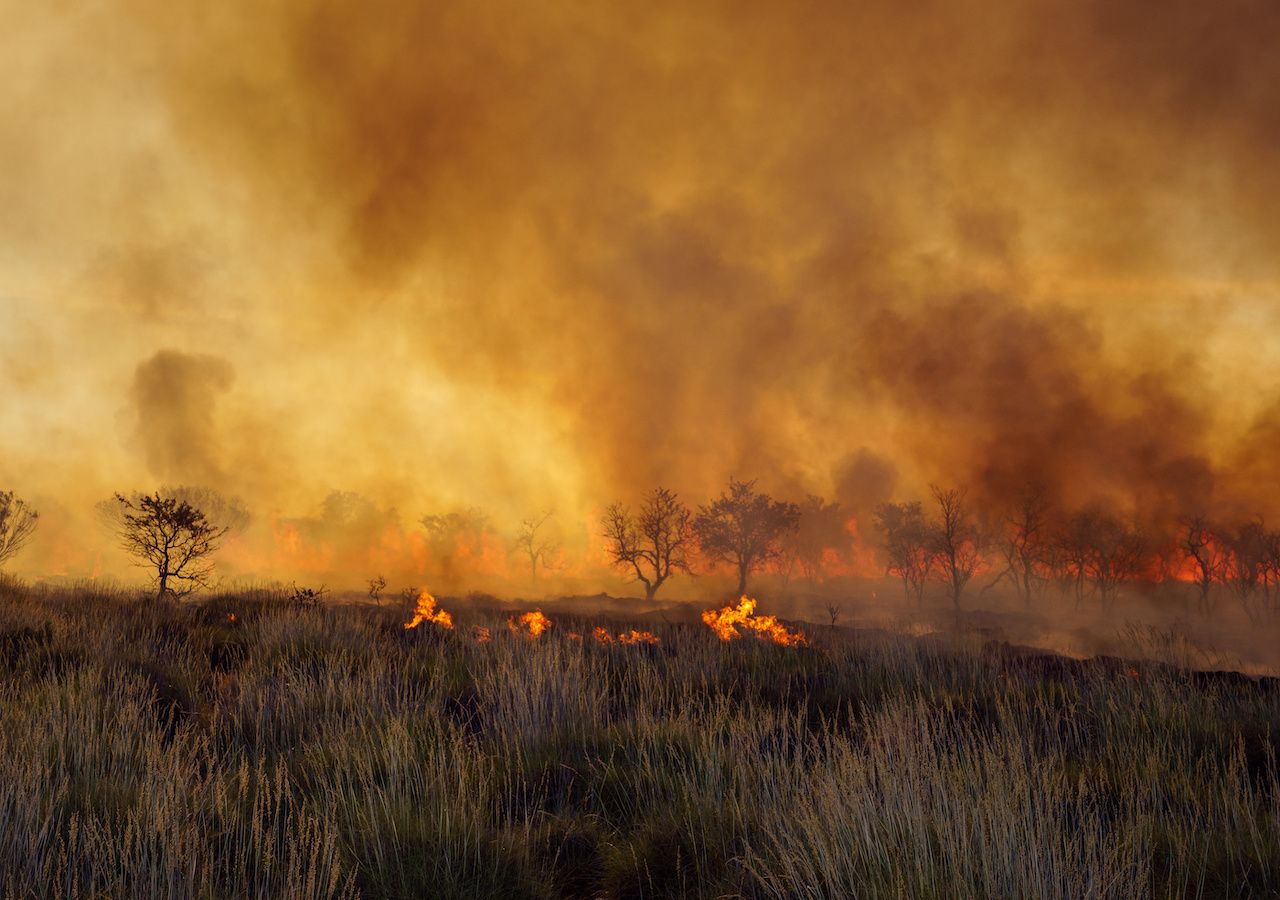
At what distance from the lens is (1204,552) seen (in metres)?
66.0

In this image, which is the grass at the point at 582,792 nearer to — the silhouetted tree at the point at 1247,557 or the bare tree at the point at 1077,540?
the bare tree at the point at 1077,540

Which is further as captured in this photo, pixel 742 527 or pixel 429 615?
pixel 742 527

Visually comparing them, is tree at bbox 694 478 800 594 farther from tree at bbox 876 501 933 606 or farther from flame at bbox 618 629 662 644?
flame at bbox 618 629 662 644

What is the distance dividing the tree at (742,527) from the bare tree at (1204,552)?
34.8m

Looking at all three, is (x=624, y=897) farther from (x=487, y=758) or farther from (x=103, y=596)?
(x=103, y=596)

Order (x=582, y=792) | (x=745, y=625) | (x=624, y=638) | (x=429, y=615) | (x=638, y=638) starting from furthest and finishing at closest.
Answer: (x=745, y=625) < (x=429, y=615) < (x=624, y=638) < (x=638, y=638) < (x=582, y=792)

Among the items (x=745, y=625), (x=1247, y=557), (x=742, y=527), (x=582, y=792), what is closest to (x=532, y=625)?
(x=745, y=625)

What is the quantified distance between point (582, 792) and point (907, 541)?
69.8m

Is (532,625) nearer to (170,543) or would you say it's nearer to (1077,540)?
(170,543)

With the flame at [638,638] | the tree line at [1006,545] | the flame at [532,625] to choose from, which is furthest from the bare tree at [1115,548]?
the flame at [532,625]

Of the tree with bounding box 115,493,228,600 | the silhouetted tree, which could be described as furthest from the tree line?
the tree with bounding box 115,493,228,600

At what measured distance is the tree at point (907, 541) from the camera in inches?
2758

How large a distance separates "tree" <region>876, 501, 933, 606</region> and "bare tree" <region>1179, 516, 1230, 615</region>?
72.4 ft

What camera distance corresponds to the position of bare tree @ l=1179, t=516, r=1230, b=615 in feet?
213
